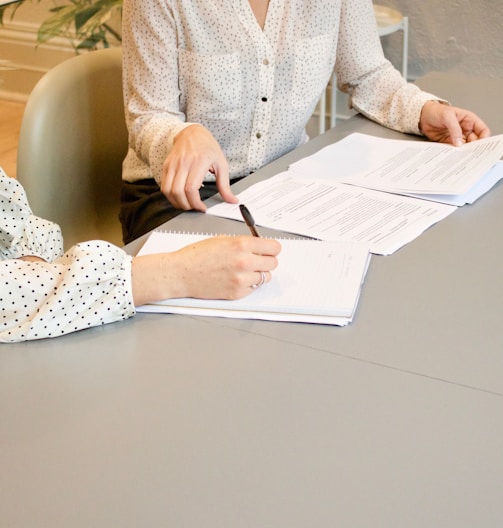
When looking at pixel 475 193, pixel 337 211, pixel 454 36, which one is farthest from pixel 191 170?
pixel 454 36

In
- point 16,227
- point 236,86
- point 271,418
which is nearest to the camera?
point 271,418

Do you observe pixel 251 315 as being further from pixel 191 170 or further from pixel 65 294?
pixel 191 170

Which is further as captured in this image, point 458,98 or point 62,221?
point 458,98

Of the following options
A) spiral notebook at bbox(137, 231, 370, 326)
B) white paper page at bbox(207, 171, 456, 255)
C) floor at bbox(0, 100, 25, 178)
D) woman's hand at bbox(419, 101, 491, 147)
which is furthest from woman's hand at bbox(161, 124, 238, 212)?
floor at bbox(0, 100, 25, 178)

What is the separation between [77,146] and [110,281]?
28.1 inches

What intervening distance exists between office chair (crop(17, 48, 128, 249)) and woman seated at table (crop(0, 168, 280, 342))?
59cm

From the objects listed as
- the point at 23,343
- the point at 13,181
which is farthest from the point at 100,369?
the point at 13,181

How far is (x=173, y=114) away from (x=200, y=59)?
114 mm

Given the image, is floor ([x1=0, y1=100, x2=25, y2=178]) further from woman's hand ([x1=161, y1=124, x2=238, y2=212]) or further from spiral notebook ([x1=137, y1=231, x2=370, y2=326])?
spiral notebook ([x1=137, y1=231, x2=370, y2=326])

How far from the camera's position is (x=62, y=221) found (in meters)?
1.63

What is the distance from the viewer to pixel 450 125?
1494 millimetres

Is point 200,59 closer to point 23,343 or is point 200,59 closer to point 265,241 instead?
point 265,241

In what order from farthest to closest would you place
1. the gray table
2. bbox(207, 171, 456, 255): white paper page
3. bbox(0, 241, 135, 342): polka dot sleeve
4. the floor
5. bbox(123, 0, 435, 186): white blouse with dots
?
1. the floor
2. bbox(123, 0, 435, 186): white blouse with dots
3. bbox(207, 171, 456, 255): white paper page
4. bbox(0, 241, 135, 342): polka dot sleeve
5. the gray table

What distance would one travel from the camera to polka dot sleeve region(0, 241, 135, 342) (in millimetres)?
935
